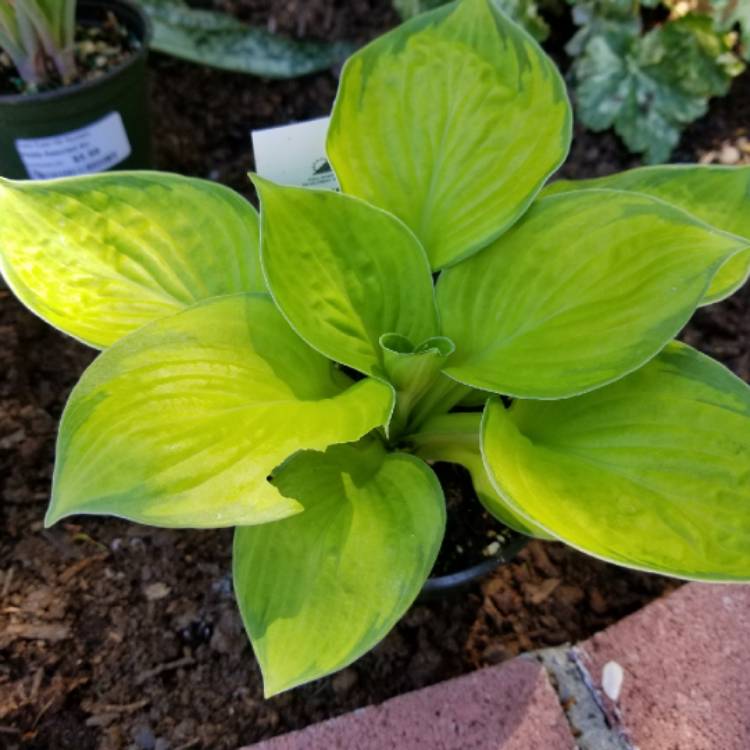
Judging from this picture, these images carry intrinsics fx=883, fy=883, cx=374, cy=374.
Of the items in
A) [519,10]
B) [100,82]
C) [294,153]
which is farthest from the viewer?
[519,10]

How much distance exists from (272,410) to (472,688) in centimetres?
45

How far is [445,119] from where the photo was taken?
84 centimetres

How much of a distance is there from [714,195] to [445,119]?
26 centimetres

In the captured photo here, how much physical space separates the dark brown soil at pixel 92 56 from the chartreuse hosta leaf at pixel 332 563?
84 centimetres

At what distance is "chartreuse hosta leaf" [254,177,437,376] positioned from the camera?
0.71 meters

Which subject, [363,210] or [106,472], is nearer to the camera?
[106,472]

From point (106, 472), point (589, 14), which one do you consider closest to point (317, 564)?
point (106, 472)

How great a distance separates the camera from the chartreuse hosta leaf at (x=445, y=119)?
A: 2.67 feet

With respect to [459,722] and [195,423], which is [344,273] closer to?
[195,423]

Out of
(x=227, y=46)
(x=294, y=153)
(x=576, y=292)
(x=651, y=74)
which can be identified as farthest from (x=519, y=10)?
(x=576, y=292)

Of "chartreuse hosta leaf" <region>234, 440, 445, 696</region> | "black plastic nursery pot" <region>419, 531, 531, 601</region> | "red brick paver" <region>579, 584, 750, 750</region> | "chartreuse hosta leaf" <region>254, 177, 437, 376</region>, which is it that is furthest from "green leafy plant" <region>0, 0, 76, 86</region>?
"red brick paver" <region>579, 584, 750, 750</region>

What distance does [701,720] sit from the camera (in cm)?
93

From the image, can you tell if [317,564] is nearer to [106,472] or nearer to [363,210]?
[106,472]

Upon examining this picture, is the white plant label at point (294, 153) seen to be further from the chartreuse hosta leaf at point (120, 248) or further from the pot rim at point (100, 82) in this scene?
the pot rim at point (100, 82)
